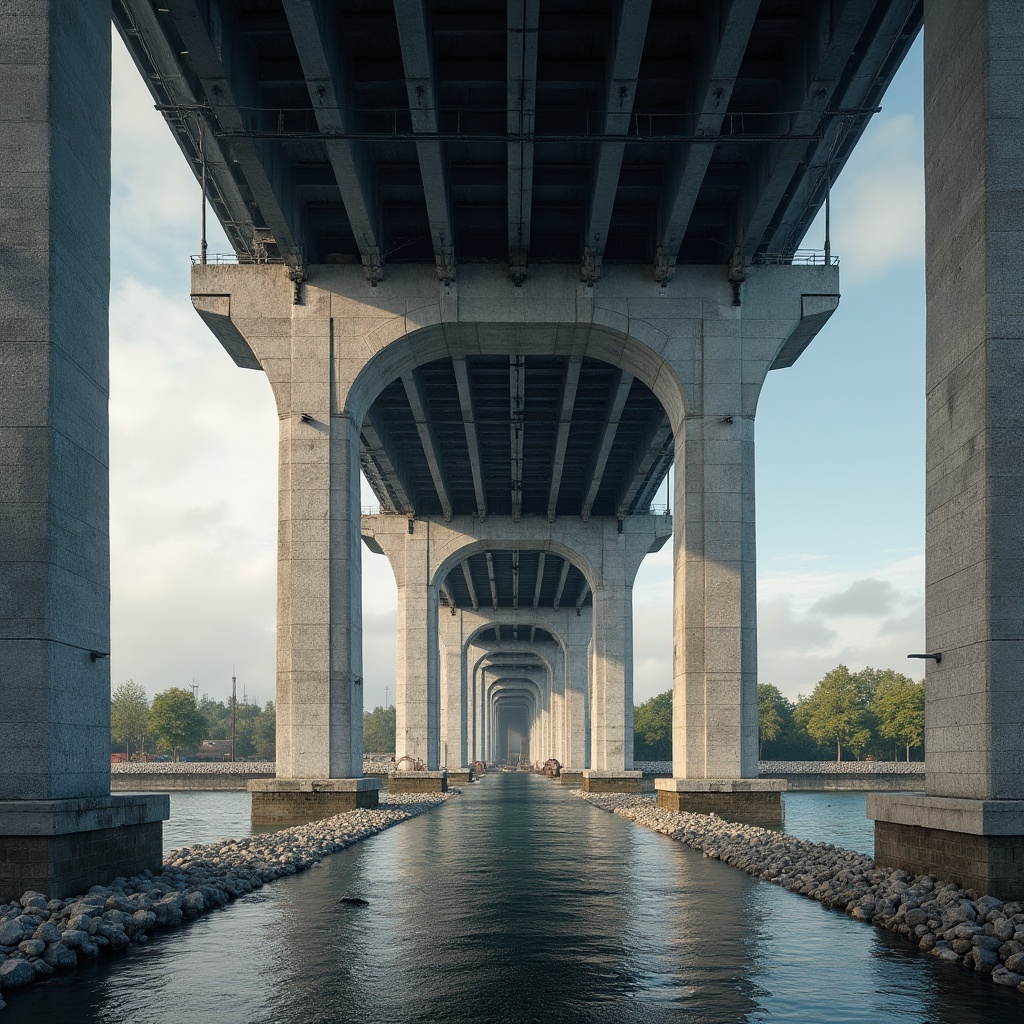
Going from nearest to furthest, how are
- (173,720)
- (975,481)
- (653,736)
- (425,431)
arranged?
(975,481), (425,431), (173,720), (653,736)

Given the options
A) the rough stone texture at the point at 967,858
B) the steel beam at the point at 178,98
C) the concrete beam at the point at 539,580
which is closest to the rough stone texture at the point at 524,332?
the steel beam at the point at 178,98

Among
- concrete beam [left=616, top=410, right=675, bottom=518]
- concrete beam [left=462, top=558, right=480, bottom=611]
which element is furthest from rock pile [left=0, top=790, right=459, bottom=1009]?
concrete beam [left=462, top=558, right=480, bottom=611]

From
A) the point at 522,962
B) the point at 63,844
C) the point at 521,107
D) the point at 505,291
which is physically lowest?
the point at 522,962

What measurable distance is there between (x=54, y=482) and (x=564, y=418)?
1236 inches

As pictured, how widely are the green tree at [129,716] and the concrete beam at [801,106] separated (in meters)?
142

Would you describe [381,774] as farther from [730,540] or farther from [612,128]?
[612,128]

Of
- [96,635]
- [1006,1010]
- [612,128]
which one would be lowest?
[1006,1010]

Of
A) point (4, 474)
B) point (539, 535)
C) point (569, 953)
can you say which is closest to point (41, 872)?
point (4, 474)

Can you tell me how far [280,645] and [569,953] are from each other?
2207 cm

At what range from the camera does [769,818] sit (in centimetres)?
3106

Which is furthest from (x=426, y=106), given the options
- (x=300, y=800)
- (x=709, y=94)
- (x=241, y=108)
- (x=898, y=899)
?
(x=300, y=800)

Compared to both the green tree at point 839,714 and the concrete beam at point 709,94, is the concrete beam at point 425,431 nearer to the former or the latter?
the concrete beam at point 709,94

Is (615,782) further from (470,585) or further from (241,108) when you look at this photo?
(241,108)

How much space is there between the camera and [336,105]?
2445 centimetres
